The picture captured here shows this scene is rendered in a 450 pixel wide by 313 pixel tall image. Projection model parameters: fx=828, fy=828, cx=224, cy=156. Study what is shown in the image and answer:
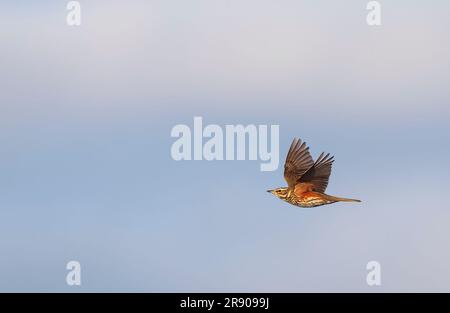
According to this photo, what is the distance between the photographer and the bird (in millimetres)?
25875

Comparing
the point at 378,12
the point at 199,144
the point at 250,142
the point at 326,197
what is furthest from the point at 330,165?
the point at 378,12

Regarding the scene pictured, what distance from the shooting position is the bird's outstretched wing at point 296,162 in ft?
84.9

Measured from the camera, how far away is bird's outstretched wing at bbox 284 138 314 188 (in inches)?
1019

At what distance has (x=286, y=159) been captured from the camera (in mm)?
25906

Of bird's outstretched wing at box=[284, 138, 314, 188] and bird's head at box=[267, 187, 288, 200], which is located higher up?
bird's outstretched wing at box=[284, 138, 314, 188]

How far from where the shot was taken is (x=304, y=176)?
84.9 feet

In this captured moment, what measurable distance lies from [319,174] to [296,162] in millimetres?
816

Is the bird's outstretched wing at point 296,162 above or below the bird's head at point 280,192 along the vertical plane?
above

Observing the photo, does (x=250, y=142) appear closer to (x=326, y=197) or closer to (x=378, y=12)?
(x=326, y=197)

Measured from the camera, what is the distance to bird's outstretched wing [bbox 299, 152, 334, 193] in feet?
84.9

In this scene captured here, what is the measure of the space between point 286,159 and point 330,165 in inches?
54.9

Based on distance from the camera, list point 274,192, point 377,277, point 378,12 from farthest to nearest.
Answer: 1. point 378,12
2. point 377,277
3. point 274,192
